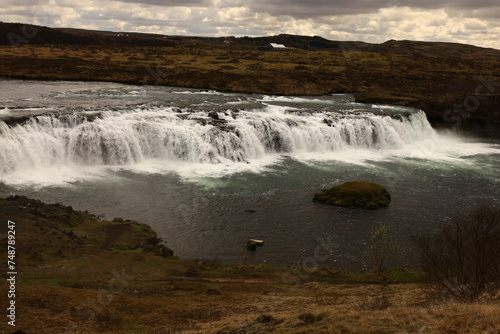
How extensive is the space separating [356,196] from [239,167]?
460 inches

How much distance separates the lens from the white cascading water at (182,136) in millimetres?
36125

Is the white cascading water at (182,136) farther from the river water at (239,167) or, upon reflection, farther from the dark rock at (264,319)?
the dark rock at (264,319)

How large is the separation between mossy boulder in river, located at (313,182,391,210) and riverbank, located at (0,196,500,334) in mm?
8533

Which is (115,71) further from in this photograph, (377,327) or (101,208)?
(377,327)

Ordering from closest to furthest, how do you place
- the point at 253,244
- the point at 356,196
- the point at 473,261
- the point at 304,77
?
the point at 473,261, the point at 253,244, the point at 356,196, the point at 304,77

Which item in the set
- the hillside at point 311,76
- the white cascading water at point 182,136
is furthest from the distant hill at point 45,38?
the white cascading water at point 182,136

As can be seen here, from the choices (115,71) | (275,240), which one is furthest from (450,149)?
(115,71)

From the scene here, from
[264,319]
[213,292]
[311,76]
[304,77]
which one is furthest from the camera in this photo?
[311,76]

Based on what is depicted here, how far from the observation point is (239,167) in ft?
129

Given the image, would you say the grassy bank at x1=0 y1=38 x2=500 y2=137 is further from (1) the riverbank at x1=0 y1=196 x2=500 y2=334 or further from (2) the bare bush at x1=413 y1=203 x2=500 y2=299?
(2) the bare bush at x1=413 y1=203 x2=500 y2=299

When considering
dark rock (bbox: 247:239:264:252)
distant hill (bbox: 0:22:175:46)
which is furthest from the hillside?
dark rock (bbox: 247:239:264:252)

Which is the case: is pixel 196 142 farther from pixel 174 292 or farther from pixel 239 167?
pixel 174 292

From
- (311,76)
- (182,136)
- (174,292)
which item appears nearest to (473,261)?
(174,292)

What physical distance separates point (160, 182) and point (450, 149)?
35426mm
